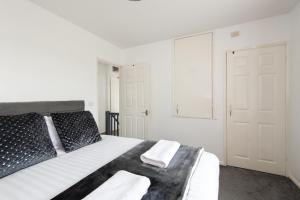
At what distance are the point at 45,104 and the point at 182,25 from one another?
243 centimetres

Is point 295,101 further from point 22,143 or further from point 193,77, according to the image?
point 22,143

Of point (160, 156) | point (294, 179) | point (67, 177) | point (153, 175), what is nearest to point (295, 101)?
point (294, 179)

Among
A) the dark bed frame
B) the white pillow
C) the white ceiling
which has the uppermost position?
the white ceiling

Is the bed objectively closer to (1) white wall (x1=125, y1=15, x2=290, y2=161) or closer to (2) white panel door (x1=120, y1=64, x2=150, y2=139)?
(1) white wall (x1=125, y1=15, x2=290, y2=161)

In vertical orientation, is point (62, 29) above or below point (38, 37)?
above

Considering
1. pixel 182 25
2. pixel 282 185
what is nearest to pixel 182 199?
pixel 282 185

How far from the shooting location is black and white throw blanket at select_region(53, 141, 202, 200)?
0.87m

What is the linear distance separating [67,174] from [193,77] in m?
2.52

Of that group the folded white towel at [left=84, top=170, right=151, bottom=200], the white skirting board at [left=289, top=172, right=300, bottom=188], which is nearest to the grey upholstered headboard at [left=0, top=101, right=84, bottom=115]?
the folded white towel at [left=84, top=170, right=151, bottom=200]

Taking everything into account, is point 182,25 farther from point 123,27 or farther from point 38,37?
point 38,37

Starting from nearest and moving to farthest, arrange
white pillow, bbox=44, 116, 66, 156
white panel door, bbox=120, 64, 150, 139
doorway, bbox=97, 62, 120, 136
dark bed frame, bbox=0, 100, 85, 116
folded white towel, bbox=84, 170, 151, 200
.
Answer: folded white towel, bbox=84, 170, 151, 200
dark bed frame, bbox=0, 100, 85, 116
white pillow, bbox=44, 116, 66, 156
white panel door, bbox=120, 64, 150, 139
doorway, bbox=97, 62, 120, 136

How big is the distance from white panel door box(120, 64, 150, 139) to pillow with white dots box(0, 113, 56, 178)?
6.81 ft

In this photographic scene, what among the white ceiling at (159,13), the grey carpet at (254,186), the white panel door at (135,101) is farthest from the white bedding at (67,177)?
the white ceiling at (159,13)

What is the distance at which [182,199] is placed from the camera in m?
0.83
